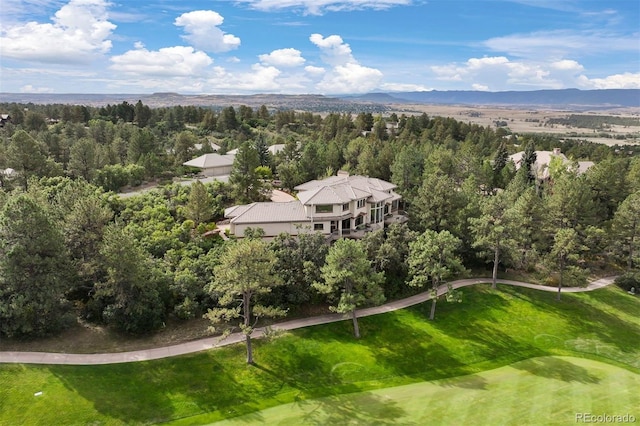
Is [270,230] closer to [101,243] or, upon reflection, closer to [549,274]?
[101,243]

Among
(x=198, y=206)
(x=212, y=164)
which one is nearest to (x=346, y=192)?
(x=198, y=206)

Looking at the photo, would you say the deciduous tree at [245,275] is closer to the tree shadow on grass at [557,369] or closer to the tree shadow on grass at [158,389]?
the tree shadow on grass at [158,389]

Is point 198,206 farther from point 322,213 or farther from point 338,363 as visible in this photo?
point 338,363

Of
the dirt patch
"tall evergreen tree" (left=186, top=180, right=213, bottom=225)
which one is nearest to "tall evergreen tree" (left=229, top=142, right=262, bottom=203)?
"tall evergreen tree" (left=186, top=180, right=213, bottom=225)

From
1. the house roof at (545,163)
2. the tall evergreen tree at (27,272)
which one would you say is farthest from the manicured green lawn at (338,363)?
the house roof at (545,163)

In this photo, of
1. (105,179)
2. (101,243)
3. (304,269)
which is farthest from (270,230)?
(105,179)

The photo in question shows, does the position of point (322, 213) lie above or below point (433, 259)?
above
